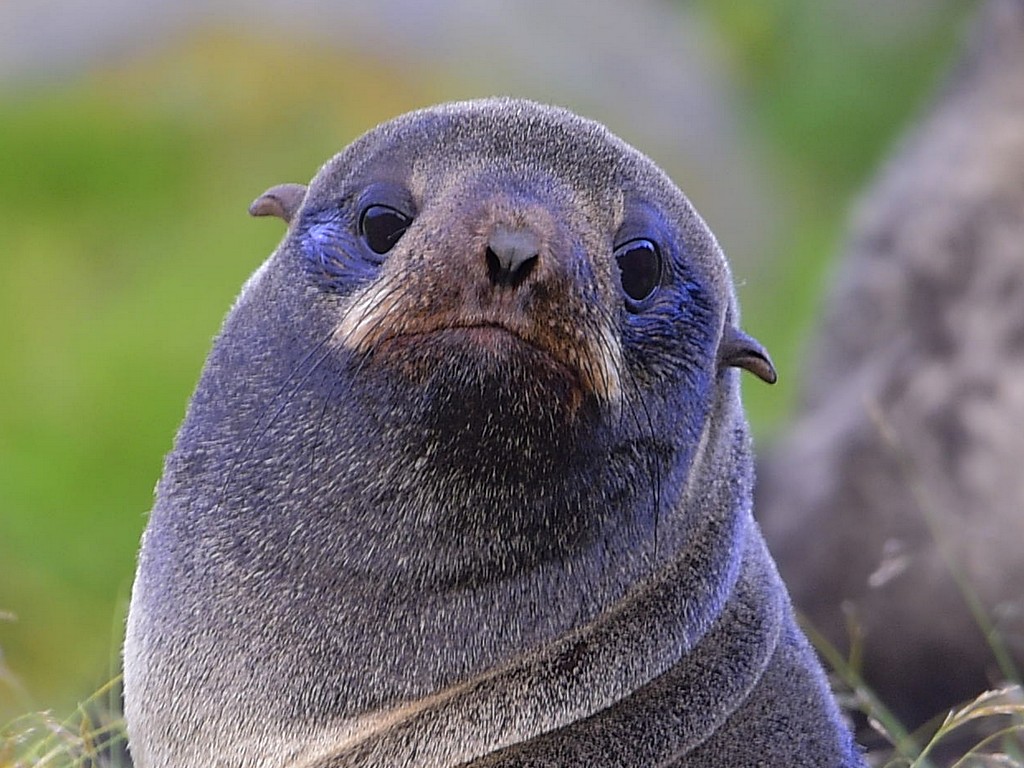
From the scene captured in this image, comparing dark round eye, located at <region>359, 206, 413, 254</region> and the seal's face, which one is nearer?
the seal's face

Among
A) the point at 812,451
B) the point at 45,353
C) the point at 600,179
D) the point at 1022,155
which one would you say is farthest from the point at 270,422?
the point at 45,353

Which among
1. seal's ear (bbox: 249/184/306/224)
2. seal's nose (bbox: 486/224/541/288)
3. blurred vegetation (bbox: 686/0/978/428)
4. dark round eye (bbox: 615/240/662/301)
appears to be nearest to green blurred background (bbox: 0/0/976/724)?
blurred vegetation (bbox: 686/0/978/428)

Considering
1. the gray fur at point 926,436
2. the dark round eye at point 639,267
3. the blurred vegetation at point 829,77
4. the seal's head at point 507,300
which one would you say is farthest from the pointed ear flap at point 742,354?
the blurred vegetation at point 829,77

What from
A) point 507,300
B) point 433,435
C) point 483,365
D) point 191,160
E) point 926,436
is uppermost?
point 507,300

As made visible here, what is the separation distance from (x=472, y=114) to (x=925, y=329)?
5055mm

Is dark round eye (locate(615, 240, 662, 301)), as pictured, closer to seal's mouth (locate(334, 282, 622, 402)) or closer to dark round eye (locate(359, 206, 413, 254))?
seal's mouth (locate(334, 282, 622, 402))

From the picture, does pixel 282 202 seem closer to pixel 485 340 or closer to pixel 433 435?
pixel 433 435

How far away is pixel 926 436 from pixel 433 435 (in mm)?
5102

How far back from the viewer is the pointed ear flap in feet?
13.5

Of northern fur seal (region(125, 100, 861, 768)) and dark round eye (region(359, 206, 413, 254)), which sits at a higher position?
dark round eye (region(359, 206, 413, 254))

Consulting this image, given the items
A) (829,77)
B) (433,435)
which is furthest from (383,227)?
(829,77)

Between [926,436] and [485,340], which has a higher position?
[485,340]

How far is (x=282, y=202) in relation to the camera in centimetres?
438

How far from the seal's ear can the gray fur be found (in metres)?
3.93
